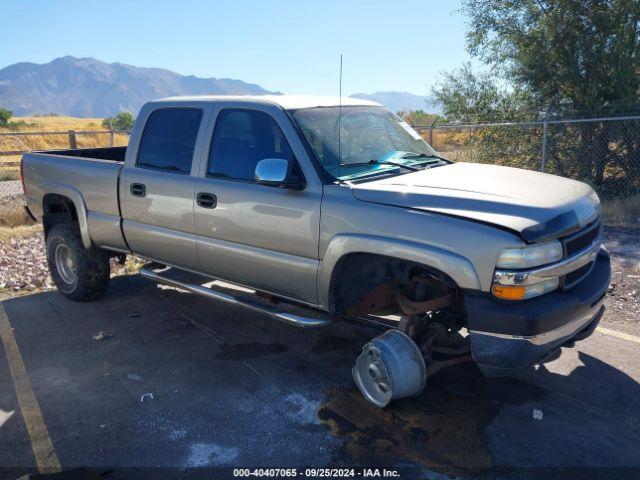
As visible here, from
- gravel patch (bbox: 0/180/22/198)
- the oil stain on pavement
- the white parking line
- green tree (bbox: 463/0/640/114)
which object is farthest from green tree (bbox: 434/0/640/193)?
gravel patch (bbox: 0/180/22/198)

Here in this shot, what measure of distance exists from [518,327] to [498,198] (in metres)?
0.79

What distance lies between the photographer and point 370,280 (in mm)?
3969

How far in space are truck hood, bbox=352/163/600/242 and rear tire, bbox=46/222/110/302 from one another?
139 inches

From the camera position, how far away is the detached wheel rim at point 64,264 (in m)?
6.25

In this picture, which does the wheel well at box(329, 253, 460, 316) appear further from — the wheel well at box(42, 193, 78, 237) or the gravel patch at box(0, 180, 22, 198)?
the gravel patch at box(0, 180, 22, 198)

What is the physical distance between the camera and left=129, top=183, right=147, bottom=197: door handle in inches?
→ 202

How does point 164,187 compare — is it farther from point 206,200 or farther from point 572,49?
point 572,49

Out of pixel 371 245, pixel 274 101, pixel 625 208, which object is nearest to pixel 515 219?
pixel 371 245

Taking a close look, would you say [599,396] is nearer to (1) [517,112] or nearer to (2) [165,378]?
(2) [165,378]

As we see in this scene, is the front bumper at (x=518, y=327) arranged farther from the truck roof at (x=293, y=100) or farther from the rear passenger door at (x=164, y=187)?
the rear passenger door at (x=164, y=187)

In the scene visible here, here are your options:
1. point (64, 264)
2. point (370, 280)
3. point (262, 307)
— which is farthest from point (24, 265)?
point (370, 280)

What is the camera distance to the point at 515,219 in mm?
3188

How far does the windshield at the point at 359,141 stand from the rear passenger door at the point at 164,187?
112cm

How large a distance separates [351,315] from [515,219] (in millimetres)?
1448
